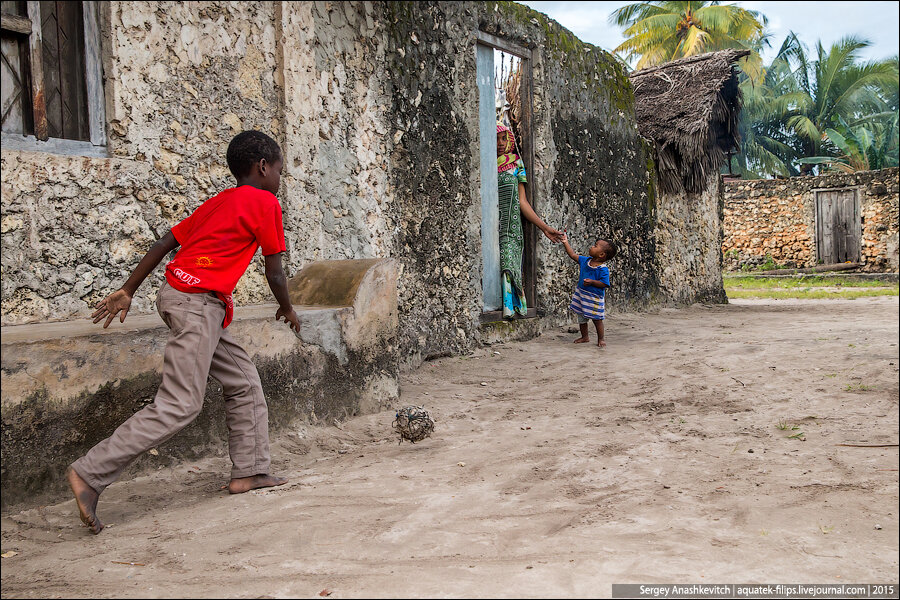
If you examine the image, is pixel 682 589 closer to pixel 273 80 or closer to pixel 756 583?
pixel 756 583

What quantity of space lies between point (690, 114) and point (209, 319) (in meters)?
8.23

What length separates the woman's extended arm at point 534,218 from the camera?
6.32 m

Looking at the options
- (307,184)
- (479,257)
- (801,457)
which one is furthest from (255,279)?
(801,457)

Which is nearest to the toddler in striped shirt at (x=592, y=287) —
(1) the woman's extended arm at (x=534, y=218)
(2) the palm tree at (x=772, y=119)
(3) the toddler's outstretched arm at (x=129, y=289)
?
(1) the woman's extended arm at (x=534, y=218)

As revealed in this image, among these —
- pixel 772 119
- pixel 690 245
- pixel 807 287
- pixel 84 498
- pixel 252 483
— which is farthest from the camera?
pixel 772 119

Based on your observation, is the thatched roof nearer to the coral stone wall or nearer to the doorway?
the coral stone wall

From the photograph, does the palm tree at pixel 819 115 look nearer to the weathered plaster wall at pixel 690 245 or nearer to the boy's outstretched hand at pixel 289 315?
the weathered plaster wall at pixel 690 245

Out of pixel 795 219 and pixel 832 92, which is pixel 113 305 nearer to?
pixel 795 219

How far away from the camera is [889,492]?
96.7 inches

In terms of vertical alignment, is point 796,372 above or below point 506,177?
below

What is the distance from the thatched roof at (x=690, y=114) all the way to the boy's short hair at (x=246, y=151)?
7117 millimetres

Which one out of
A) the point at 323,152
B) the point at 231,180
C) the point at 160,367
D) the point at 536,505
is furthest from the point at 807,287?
the point at 160,367

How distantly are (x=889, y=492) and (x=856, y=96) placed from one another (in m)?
27.7

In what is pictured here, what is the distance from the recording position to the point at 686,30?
22906 millimetres
